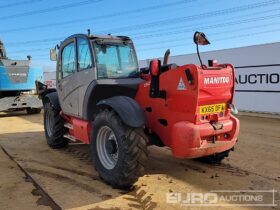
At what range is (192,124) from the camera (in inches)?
192

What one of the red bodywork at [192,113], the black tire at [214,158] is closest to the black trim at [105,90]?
the red bodywork at [192,113]

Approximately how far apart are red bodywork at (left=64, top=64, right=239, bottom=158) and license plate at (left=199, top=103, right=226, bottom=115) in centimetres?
5

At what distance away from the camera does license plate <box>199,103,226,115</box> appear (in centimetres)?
501

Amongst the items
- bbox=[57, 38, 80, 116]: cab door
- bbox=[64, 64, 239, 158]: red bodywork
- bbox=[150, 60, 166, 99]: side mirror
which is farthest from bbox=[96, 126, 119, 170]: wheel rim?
bbox=[57, 38, 80, 116]: cab door

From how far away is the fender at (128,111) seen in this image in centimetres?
498

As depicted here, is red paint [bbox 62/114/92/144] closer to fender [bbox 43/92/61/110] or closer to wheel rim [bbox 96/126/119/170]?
wheel rim [bbox 96/126/119/170]

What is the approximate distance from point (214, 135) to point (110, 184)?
1631 mm

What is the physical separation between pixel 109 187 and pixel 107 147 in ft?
1.97

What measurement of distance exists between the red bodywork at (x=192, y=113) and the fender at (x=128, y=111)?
39cm

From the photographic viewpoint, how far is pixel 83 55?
21.3ft

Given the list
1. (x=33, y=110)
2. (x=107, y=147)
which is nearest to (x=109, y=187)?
(x=107, y=147)

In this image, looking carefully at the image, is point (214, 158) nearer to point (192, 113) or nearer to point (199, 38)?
point (192, 113)

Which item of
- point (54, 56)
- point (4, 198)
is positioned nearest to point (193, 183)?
point (4, 198)

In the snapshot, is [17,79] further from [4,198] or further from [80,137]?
[4,198]
